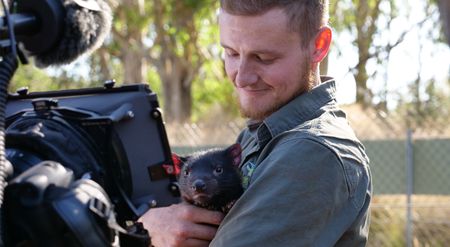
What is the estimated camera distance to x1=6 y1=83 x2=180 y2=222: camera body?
6.98 ft

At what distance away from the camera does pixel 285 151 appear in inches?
87.7

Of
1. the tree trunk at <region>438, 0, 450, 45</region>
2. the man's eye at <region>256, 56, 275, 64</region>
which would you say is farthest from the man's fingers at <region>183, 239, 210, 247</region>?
the tree trunk at <region>438, 0, 450, 45</region>

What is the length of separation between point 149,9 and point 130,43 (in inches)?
53.1

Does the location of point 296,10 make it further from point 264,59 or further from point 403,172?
point 403,172

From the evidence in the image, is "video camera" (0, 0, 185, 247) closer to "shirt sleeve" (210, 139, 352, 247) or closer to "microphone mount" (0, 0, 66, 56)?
"microphone mount" (0, 0, 66, 56)

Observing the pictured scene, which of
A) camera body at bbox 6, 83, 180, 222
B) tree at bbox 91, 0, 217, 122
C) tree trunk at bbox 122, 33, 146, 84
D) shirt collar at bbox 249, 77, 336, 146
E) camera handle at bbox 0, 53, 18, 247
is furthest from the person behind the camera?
tree trunk at bbox 122, 33, 146, 84

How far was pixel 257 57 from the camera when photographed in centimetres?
249

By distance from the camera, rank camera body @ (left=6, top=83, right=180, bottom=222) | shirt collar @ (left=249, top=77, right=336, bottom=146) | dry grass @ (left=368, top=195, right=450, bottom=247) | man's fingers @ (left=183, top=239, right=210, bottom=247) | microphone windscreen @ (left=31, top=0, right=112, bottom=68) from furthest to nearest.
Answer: dry grass @ (left=368, top=195, right=450, bottom=247) → shirt collar @ (left=249, top=77, right=336, bottom=146) → man's fingers @ (left=183, top=239, right=210, bottom=247) → microphone windscreen @ (left=31, top=0, right=112, bottom=68) → camera body @ (left=6, top=83, right=180, bottom=222)

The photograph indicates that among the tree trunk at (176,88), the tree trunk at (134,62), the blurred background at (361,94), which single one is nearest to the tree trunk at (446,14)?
the blurred background at (361,94)

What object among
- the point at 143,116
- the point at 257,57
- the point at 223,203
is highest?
the point at 257,57

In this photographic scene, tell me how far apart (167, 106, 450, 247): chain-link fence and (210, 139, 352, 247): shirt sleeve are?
5.74 meters

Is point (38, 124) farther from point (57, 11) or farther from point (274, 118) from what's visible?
point (274, 118)

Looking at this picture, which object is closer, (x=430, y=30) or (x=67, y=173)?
(x=67, y=173)

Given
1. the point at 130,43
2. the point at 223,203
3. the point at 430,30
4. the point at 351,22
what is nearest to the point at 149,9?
the point at 130,43
